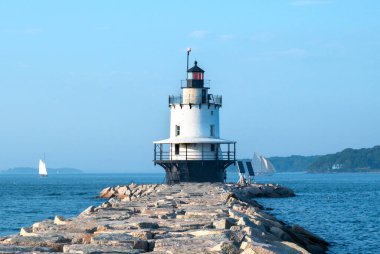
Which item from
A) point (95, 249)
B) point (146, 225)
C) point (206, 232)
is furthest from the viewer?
point (146, 225)

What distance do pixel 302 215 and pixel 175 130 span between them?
951cm

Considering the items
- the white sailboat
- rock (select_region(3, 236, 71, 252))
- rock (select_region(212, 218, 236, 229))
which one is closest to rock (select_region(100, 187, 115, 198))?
rock (select_region(212, 218, 236, 229))

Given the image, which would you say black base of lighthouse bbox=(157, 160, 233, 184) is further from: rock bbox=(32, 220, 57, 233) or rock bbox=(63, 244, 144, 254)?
rock bbox=(63, 244, 144, 254)

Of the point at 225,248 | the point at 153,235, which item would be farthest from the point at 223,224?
the point at 225,248

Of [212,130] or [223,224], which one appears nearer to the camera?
[223,224]

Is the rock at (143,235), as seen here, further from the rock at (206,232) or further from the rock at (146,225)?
the rock at (146,225)

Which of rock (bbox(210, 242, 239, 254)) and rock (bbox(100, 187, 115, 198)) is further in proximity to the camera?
rock (bbox(100, 187, 115, 198))

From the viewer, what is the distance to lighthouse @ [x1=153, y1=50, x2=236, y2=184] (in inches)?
1544

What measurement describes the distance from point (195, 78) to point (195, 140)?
131 inches

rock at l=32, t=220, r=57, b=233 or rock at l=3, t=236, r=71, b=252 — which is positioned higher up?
rock at l=32, t=220, r=57, b=233

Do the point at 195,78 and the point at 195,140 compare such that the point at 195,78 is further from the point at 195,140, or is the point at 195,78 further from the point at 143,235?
the point at 143,235

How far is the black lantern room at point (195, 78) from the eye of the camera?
133 ft

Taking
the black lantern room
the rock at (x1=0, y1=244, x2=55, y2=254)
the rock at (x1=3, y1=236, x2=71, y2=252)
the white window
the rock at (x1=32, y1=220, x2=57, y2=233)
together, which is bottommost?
the rock at (x1=0, y1=244, x2=55, y2=254)

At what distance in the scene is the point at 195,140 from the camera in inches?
1534
